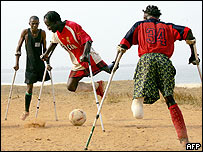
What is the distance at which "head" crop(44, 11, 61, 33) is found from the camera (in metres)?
6.35

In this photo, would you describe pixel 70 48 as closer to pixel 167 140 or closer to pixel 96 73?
→ pixel 96 73

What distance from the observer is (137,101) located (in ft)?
15.2

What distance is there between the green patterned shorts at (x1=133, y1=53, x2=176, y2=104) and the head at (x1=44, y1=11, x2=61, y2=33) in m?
2.44

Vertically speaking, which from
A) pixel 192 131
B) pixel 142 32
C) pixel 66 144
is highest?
pixel 142 32

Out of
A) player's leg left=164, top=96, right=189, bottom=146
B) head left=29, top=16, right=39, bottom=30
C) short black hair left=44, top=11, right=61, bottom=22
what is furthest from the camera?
head left=29, top=16, right=39, bottom=30

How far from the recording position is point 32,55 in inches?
325

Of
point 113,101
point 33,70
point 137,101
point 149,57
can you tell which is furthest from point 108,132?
point 113,101

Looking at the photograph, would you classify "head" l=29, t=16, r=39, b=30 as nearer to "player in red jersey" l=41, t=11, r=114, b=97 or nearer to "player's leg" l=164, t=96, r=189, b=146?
"player in red jersey" l=41, t=11, r=114, b=97

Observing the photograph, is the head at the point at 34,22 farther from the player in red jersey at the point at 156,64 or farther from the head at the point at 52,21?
the player in red jersey at the point at 156,64

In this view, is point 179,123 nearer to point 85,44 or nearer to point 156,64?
point 156,64

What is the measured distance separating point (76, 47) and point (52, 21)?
77 centimetres

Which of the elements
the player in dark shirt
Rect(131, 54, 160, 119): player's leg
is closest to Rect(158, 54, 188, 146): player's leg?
Rect(131, 54, 160, 119): player's leg

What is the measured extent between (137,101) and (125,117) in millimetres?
4047

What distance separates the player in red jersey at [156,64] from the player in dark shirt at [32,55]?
154 inches
